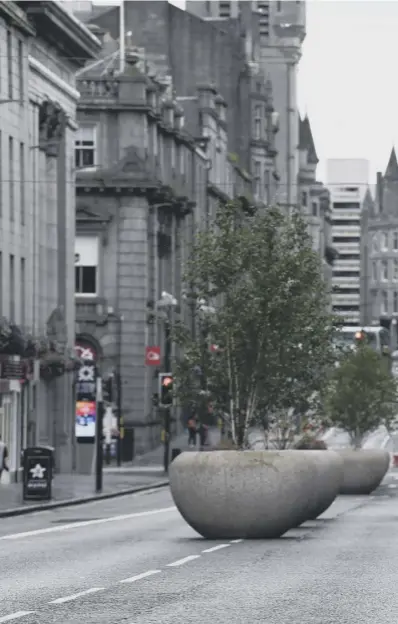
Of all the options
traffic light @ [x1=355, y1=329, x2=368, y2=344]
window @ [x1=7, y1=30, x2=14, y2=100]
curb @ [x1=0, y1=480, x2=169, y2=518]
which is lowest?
curb @ [x1=0, y1=480, x2=169, y2=518]

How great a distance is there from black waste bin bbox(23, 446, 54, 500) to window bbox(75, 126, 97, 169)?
41745 mm

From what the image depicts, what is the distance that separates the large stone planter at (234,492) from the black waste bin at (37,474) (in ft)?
55.5

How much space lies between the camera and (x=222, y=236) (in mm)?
38188

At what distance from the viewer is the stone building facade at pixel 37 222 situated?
62.8 metres

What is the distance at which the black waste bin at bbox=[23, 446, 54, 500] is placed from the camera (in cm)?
4812

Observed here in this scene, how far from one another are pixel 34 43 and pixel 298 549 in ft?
137

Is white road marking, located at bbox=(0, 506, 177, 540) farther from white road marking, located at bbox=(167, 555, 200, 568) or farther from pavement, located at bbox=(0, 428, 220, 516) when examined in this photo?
white road marking, located at bbox=(167, 555, 200, 568)

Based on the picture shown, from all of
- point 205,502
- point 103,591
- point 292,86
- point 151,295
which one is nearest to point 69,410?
point 151,295

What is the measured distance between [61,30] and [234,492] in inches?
1578

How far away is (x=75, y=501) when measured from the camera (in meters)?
49.6

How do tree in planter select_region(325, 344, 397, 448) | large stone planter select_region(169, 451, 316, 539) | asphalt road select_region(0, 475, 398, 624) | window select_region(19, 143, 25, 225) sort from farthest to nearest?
1. tree in planter select_region(325, 344, 397, 448)
2. window select_region(19, 143, 25, 225)
3. large stone planter select_region(169, 451, 316, 539)
4. asphalt road select_region(0, 475, 398, 624)

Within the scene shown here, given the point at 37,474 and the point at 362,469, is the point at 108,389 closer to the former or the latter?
the point at 362,469

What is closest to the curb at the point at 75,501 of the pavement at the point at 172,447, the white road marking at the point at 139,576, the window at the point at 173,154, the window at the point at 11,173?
the window at the point at 11,173

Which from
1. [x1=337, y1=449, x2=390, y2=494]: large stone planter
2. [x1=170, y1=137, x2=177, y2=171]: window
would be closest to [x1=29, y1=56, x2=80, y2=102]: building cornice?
[x1=337, y1=449, x2=390, y2=494]: large stone planter
